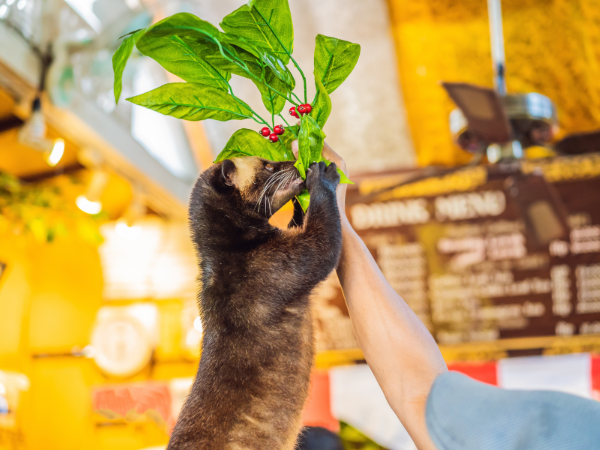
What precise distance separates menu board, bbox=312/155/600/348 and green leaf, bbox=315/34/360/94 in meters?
2.14

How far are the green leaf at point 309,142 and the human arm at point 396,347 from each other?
189mm

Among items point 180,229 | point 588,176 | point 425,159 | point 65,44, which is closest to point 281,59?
point 65,44

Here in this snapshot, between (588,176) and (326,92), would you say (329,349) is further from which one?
(326,92)

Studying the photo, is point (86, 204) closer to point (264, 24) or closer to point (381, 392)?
point (381, 392)

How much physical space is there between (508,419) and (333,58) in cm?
53

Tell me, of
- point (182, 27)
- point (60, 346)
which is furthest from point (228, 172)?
point (60, 346)

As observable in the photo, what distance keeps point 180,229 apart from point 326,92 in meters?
3.42

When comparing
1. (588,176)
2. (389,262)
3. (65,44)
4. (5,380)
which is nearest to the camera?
(65,44)

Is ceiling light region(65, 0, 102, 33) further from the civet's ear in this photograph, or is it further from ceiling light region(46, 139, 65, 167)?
the civet's ear

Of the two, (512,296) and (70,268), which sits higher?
(70,268)

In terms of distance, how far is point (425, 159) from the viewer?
3488mm

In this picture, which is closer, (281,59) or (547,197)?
(281,59)

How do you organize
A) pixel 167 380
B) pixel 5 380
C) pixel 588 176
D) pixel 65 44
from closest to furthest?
pixel 65 44
pixel 588 176
pixel 5 380
pixel 167 380

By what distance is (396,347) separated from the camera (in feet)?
2.17
